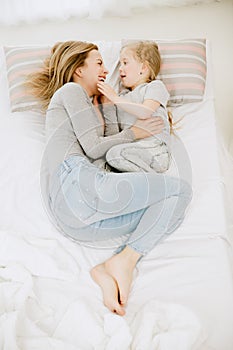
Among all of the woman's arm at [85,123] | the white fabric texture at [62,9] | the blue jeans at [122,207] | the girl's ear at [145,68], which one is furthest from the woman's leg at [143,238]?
the white fabric texture at [62,9]

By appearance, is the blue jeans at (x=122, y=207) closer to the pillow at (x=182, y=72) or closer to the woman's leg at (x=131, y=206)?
the woman's leg at (x=131, y=206)

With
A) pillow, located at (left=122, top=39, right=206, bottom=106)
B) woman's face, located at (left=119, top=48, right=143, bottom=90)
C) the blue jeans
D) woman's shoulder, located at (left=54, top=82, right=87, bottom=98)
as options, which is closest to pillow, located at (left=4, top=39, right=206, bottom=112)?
pillow, located at (left=122, top=39, right=206, bottom=106)

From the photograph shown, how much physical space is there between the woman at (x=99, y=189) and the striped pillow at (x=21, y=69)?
0.77ft

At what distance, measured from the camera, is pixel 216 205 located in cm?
184

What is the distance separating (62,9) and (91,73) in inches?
48.3

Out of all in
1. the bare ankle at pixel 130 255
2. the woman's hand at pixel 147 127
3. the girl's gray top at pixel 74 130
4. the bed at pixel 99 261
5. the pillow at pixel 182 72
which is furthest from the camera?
the pillow at pixel 182 72

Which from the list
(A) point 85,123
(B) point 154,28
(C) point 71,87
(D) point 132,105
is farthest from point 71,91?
(B) point 154,28

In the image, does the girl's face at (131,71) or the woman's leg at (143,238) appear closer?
the woman's leg at (143,238)

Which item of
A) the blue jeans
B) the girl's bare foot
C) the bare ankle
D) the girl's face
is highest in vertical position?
the girl's face

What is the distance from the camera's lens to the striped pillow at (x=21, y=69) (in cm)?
221

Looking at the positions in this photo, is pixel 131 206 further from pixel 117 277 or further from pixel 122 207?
pixel 117 277

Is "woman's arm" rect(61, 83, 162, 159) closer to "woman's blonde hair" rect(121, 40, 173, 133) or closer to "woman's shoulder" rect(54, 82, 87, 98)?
"woman's shoulder" rect(54, 82, 87, 98)

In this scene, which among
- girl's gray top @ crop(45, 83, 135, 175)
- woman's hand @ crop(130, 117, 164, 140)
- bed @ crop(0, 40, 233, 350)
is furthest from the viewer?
woman's hand @ crop(130, 117, 164, 140)

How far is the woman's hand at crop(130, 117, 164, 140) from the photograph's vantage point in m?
2.01
